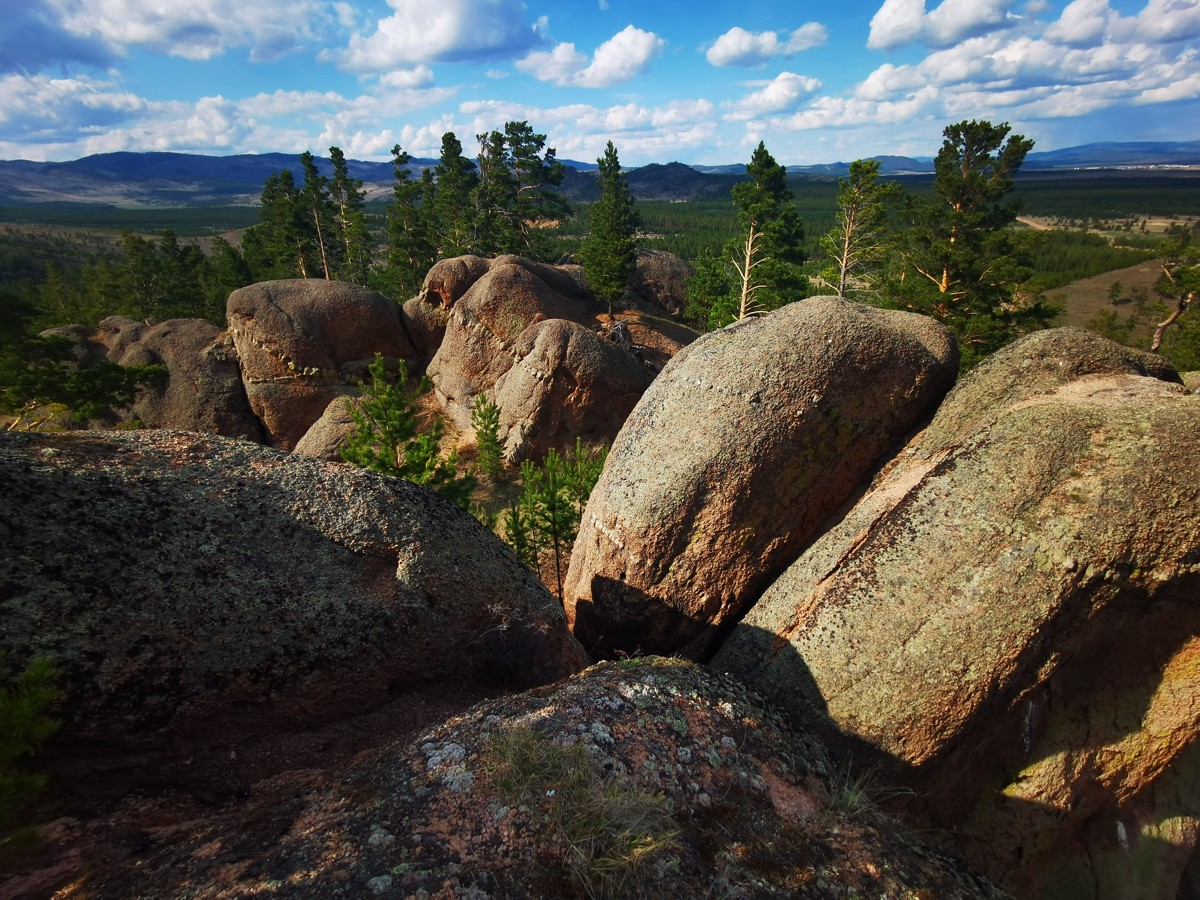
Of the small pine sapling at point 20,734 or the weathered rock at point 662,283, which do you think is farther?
the weathered rock at point 662,283

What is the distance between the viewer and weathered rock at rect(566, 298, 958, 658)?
10930mm

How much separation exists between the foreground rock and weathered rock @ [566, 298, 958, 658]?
13.1ft

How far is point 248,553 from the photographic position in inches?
295

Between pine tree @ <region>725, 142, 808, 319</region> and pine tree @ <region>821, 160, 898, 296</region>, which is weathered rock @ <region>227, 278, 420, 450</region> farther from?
pine tree @ <region>821, 160, 898, 296</region>

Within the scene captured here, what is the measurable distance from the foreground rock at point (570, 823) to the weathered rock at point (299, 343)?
27510mm

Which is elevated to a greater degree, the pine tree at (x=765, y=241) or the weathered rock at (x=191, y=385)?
the pine tree at (x=765, y=241)

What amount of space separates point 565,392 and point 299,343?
15.2m

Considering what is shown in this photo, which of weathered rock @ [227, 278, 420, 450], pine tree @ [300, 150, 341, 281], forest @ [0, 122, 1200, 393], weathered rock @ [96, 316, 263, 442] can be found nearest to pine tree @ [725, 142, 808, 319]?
forest @ [0, 122, 1200, 393]

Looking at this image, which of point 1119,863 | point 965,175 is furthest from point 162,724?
point 965,175

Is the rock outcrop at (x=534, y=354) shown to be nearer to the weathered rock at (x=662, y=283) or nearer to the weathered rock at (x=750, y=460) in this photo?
the weathered rock at (x=662, y=283)

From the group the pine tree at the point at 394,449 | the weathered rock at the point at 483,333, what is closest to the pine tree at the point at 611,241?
the weathered rock at the point at 483,333

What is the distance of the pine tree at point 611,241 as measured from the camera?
36.2m

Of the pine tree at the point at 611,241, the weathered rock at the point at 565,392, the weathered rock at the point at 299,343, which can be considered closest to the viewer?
the weathered rock at the point at 565,392

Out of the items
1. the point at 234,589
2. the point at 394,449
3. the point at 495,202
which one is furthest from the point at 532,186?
the point at 234,589
